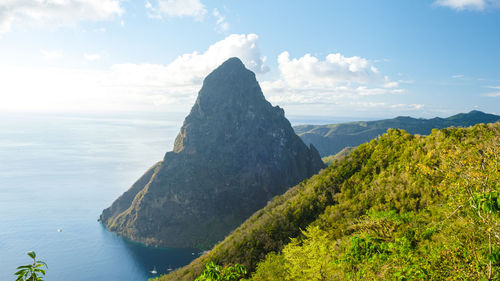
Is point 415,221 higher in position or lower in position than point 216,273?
lower

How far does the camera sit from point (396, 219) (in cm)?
2916

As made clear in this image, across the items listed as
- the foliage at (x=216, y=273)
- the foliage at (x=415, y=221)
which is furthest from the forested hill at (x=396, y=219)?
the foliage at (x=216, y=273)

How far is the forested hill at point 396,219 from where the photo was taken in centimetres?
1412

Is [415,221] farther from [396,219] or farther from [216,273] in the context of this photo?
[216,273]

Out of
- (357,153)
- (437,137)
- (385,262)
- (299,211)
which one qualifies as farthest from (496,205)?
(357,153)

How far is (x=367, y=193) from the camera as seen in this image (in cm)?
5816

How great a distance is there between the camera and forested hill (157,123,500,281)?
14.1 metres

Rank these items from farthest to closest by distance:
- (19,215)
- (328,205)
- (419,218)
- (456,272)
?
(19,215)
(328,205)
(419,218)
(456,272)

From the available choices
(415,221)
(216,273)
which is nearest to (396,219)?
(415,221)

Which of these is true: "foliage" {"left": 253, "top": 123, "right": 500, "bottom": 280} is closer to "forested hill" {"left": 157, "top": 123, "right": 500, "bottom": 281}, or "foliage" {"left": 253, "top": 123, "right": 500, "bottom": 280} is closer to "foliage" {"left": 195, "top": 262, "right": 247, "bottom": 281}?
"forested hill" {"left": 157, "top": 123, "right": 500, "bottom": 281}

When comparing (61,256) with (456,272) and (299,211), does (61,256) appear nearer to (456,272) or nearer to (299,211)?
(299,211)

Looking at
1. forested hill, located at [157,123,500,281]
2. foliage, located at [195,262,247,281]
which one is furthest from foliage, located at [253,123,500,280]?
foliage, located at [195,262,247,281]

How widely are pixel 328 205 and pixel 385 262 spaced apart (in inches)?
2256

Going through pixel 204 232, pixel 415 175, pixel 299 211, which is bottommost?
pixel 204 232
